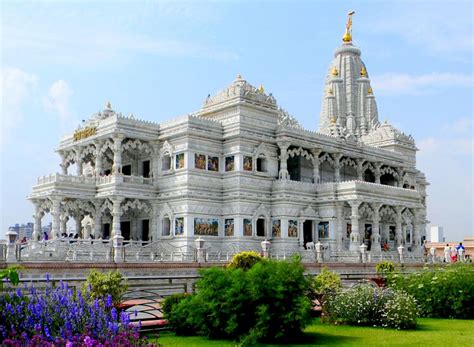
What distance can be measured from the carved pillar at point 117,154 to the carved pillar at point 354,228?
1644 centimetres

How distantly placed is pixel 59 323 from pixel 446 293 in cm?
1405

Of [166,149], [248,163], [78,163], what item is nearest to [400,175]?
[248,163]

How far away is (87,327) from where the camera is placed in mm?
9578

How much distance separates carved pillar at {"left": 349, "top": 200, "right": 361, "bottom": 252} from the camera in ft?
136

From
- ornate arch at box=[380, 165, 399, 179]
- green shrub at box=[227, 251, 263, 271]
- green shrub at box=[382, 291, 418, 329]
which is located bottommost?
green shrub at box=[382, 291, 418, 329]

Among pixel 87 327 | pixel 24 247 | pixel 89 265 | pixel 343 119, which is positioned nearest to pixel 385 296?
pixel 87 327

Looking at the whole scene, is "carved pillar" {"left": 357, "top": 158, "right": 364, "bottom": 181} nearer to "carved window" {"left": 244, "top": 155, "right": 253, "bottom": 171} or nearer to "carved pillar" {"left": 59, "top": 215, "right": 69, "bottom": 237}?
"carved window" {"left": 244, "top": 155, "right": 253, "bottom": 171}

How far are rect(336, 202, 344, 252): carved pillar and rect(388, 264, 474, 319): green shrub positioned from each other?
21884mm

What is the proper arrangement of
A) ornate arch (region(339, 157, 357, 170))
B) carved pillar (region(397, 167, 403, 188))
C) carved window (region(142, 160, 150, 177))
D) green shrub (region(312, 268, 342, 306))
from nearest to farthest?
1. green shrub (region(312, 268, 342, 306))
2. carved window (region(142, 160, 150, 177))
3. ornate arch (region(339, 157, 357, 170))
4. carved pillar (region(397, 167, 403, 188))

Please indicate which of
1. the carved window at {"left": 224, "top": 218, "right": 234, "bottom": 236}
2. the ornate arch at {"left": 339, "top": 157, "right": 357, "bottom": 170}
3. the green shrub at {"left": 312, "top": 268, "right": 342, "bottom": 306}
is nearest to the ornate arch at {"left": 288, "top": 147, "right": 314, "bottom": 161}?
the ornate arch at {"left": 339, "top": 157, "right": 357, "bottom": 170}

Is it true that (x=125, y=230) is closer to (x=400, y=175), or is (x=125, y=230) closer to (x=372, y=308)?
(x=400, y=175)

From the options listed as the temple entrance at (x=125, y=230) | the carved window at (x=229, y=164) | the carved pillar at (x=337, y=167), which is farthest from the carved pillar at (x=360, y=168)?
the temple entrance at (x=125, y=230)

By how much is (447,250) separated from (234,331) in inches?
1439

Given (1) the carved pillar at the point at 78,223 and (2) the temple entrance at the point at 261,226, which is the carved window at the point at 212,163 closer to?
(2) the temple entrance at the point at 261,226
